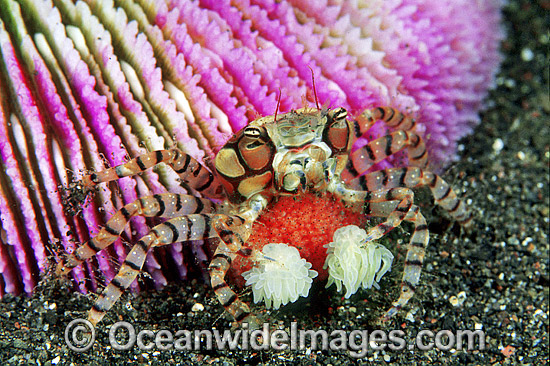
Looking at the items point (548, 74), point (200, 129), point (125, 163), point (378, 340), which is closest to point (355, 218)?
point (378, 340)

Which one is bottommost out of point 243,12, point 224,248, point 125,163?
point 224,248

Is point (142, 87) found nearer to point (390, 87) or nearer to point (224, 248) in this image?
point (224, 248)

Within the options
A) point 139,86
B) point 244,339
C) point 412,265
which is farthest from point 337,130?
point 244,339

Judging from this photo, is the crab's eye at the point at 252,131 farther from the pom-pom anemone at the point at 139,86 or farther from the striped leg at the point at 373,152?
the striped leg at the point at 373,152

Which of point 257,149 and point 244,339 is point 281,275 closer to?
point 244,339

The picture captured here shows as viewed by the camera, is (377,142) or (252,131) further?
(377,142)

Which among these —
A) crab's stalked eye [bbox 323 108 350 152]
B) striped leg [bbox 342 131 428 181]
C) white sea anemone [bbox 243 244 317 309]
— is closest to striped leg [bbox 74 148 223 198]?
white sea anemone [bbox 243 244 317 309]
